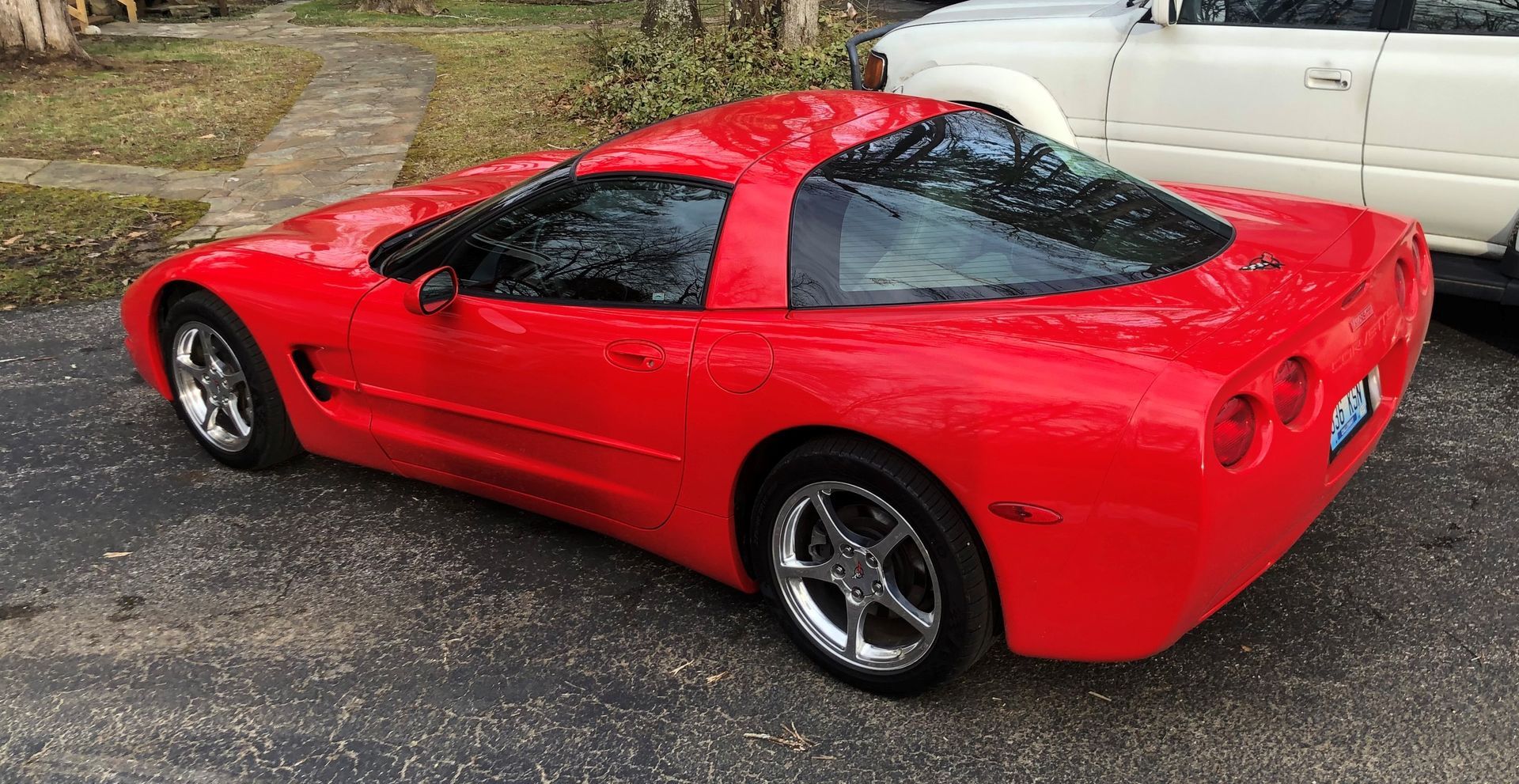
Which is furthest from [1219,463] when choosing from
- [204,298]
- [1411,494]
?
[204,298]

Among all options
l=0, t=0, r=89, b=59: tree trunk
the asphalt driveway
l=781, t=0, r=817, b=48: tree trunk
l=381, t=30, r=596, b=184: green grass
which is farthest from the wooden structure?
the asphalt driveway

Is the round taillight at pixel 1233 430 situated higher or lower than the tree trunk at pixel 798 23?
lower

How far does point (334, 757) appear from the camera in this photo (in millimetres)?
2713

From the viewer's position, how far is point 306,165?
8.64 metres

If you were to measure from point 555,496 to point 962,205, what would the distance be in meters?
1.40

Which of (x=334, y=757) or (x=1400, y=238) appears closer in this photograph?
(x=334, y=757)

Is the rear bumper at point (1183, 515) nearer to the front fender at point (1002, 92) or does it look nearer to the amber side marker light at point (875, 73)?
the front fender at point (1002, 92)

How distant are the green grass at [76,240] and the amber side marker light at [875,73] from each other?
4127mm

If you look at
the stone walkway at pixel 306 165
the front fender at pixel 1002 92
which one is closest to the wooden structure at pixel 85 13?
the stone walkway at pixel 306 165

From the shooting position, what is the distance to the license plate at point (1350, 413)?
2652 mm

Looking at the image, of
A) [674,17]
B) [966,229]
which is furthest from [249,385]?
[674,17]

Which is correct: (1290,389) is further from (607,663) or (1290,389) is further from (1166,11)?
(1166,11)

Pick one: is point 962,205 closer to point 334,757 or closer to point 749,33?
A: point 334,757

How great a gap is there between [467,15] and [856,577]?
58.9ft
